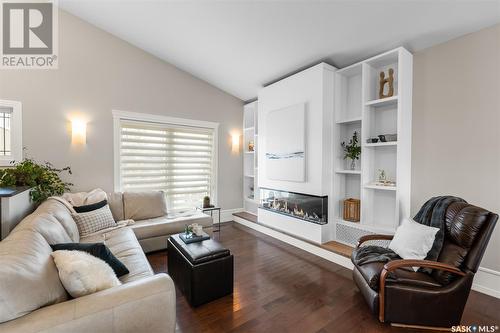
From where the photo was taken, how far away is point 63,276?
4.12 ft

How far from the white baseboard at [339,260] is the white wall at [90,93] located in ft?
8.69

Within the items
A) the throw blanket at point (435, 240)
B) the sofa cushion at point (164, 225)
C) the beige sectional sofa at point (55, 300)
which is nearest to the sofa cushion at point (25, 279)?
the beige sectional sofa at point (55, 300)

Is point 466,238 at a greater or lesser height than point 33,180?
lesser

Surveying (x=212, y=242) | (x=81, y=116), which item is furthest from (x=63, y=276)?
(x=81, y=116)

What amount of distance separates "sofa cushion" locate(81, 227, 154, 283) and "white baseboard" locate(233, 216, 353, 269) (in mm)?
2256

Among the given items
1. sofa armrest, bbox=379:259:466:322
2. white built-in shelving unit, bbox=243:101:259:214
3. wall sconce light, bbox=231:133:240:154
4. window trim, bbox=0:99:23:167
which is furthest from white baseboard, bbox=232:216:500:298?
window trim, bbox=0:99:23:167

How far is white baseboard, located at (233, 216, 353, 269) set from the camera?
9.77 ft

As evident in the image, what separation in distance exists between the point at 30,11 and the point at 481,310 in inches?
253

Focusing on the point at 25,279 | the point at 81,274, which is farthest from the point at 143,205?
the point at 25,279

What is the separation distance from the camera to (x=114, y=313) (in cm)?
117

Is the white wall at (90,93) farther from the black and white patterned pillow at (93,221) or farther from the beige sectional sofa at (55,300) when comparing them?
the beige sectional sofa at (55,300)

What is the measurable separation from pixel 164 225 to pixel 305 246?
218 cm

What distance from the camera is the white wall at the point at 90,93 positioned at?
10.7 ft

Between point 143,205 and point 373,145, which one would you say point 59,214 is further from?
point 373,145
